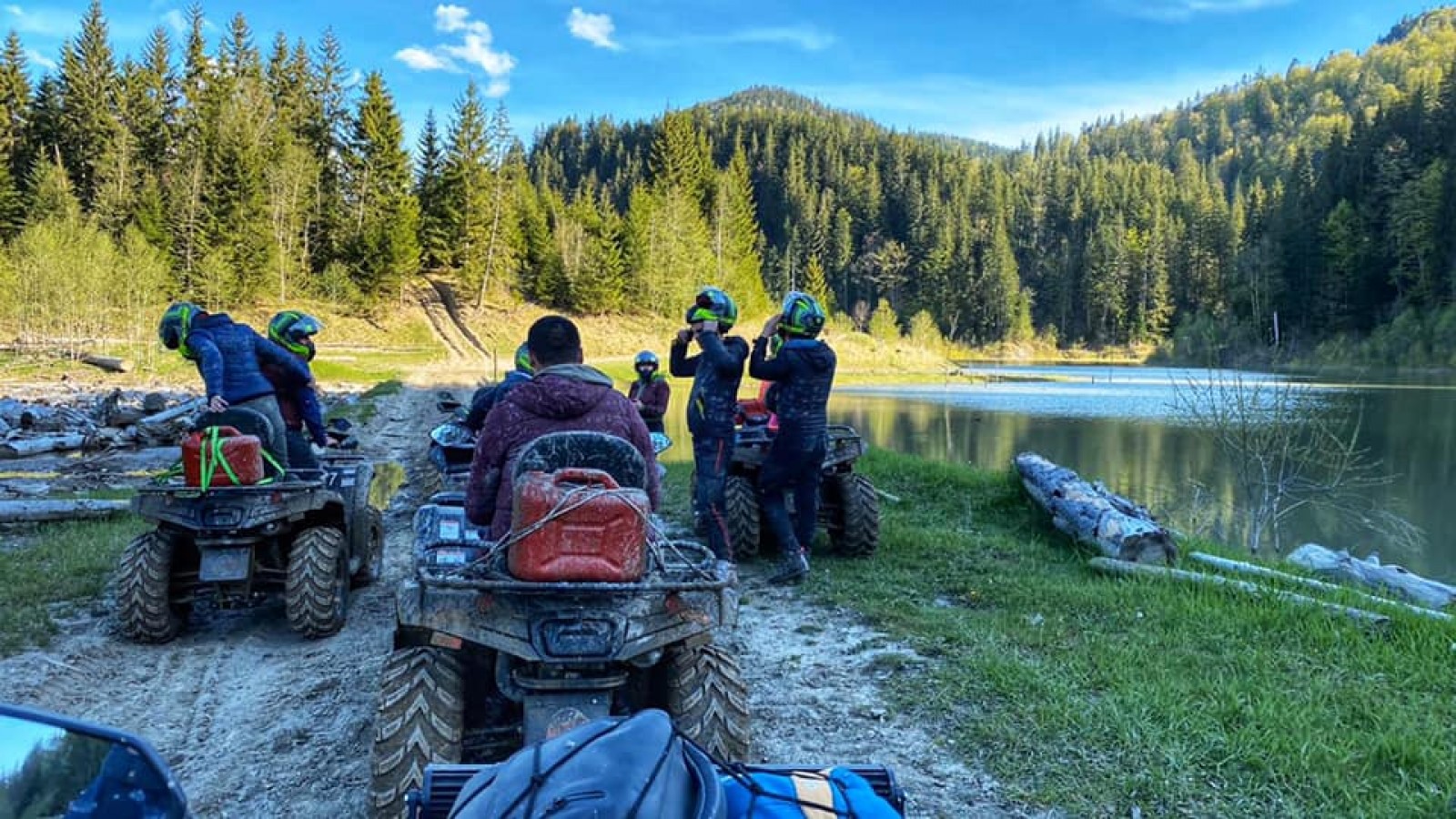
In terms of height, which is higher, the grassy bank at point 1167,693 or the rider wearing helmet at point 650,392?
the rider wearing helmet at point 650,392

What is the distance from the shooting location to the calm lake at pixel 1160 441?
13.5 metres

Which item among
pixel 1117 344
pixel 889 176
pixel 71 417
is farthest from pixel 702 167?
pixel 71 417

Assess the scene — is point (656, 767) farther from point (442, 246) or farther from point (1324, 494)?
point (442, 246)

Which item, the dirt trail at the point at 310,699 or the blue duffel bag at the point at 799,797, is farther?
the dirt trail at the point at 310,699

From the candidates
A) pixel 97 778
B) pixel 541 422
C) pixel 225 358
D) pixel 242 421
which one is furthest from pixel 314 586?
pixel 97 778

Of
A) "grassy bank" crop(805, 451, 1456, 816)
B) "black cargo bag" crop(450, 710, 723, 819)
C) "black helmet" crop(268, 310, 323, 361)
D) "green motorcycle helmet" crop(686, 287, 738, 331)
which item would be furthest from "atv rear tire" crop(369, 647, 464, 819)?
"black helmet" crop(268, 310, 323, 361)

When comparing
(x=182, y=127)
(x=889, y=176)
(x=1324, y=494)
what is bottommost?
(x=1324, y=494)

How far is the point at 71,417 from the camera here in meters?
15.3

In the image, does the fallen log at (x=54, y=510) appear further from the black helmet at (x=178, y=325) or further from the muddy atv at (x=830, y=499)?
the muddy atv at (x=830, y=499)

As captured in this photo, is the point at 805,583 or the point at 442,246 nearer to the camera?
the point at 805,583

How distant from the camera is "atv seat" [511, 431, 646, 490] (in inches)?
130

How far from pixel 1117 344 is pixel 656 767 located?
3948 inches

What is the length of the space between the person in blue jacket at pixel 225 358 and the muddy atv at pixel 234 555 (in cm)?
58

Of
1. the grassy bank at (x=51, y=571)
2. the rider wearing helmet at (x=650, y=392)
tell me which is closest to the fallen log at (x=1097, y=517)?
the rider wearing helmet at (x=650, y=392)
